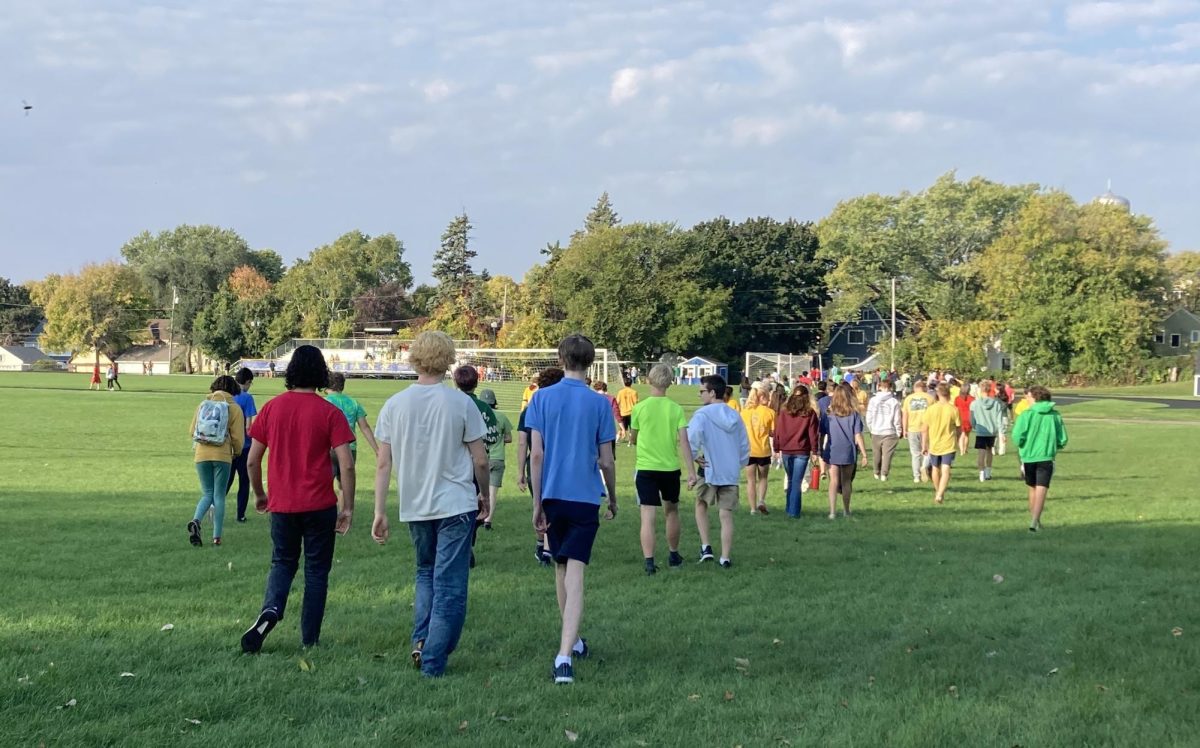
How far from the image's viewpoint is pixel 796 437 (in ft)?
42.9

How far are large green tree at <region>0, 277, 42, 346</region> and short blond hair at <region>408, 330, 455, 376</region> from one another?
449 feet

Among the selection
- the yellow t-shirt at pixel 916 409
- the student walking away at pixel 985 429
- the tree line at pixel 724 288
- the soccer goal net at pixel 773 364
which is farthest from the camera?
the soccer goal net at pixel 773 364

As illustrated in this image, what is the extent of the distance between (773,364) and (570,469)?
75940 mm

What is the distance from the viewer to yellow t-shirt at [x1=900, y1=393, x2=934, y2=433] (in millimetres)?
17469

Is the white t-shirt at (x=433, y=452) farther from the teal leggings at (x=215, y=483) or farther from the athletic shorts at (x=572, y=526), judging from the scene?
the teal leggings at (x=215, y=483)

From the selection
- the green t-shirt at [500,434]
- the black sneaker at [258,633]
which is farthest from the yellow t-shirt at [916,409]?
the black sneaker at [258,633]

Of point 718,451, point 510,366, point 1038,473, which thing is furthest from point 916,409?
point 510,366

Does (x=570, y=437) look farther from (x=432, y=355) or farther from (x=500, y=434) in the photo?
(x=500, y=434)

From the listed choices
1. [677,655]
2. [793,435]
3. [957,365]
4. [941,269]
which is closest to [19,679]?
[677,655]

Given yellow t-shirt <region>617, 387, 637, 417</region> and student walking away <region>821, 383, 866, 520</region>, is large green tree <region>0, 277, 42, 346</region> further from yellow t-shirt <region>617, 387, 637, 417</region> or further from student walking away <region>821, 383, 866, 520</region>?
student walking away <region>821, 383, 866, 520</region>

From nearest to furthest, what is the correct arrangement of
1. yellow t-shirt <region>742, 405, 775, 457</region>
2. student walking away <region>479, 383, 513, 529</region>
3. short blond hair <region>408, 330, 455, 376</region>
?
short blond hair <region>408, 330, 455, 376</region> < student walking away <region>479, 383, 513, 529</region> < yellow t-shirt <region>742, 405, 775, 457</region>

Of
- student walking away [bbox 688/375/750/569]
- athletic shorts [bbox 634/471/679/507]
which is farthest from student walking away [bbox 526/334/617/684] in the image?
student walking away [bbox 688/375/750/569]

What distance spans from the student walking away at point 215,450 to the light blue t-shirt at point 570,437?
195 inches

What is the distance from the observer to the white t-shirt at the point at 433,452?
18.8 feet
